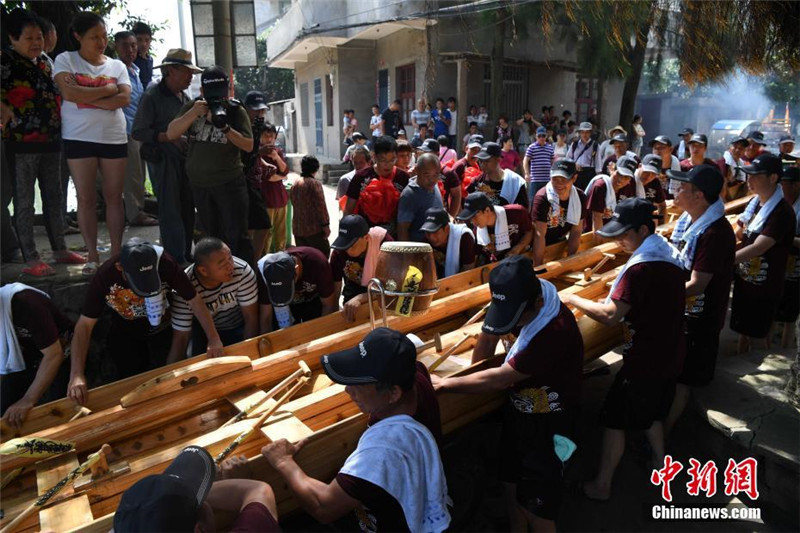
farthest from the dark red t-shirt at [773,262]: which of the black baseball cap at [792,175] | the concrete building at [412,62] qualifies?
the concrete building at [412,62]

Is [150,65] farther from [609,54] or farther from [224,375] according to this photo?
[609,54]

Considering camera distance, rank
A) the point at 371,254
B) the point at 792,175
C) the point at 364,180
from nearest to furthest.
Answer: the point at 371,254 → the point at 792,175 → the point at 364,180

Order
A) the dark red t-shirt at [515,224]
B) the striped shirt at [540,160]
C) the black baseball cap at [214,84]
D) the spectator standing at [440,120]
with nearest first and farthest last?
the black baseball cap at [214,84], the dark red t-shirt at [515,224], the striped shirt at [540,160], the spectator standing at [440,120]

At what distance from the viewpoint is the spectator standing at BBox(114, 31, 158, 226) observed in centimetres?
584

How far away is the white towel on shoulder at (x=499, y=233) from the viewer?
4938 millimetres

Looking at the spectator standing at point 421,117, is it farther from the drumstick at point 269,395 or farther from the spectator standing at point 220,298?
the drumstick at point 269,395

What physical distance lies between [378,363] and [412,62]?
14.5 m

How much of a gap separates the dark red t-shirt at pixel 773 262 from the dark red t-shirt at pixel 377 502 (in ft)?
13.3

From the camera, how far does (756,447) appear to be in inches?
141

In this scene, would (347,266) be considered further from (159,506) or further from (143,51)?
(143,51)

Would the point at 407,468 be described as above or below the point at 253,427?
above

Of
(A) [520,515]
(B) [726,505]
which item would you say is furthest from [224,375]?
(B) [726,505]

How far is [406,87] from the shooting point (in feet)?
53.5

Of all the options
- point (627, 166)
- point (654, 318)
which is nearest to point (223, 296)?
point (654, 318)
